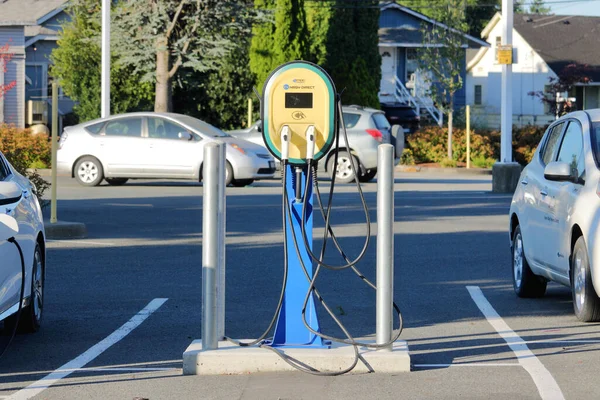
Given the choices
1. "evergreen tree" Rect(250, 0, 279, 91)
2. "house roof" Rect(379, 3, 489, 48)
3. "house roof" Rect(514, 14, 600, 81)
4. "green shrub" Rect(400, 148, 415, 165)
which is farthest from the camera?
"house roof" Rect(514, 14, 600, 81)

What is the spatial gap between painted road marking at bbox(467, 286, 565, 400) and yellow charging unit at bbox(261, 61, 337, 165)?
1.86 metres

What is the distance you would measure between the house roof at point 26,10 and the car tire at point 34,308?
34.2 meters

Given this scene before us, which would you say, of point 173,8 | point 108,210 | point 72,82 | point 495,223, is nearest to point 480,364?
point 495,223

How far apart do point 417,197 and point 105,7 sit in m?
10.8

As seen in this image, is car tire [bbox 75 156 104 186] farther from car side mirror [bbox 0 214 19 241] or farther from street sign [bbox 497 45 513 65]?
car side mirror [bbox 0 214 19 241]

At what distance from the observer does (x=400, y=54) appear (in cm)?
5828

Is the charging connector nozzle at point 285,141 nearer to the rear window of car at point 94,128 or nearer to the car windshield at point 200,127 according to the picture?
the car windshield at point 200,127

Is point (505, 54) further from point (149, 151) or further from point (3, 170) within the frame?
point (3, 170)

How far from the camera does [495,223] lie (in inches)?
688

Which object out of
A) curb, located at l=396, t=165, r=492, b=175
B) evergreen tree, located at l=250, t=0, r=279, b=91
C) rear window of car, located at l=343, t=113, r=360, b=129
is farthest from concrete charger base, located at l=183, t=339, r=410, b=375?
evergreen tree, located at l=250, t=0, r=279, b=91

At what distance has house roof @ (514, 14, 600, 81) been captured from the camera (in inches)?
2336

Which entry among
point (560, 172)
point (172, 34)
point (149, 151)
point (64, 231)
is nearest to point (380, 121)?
point (149, 151)

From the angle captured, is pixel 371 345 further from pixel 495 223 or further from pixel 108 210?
pixel 108 210

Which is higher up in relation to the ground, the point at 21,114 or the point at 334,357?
the point at 21,114
